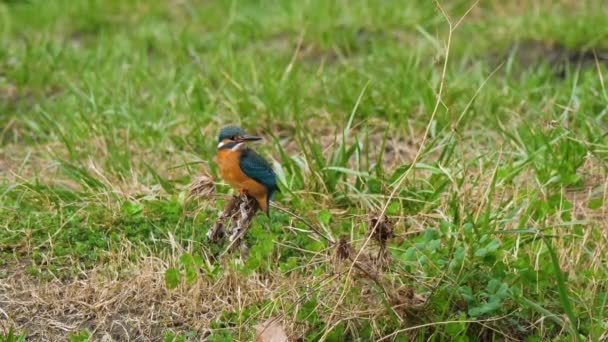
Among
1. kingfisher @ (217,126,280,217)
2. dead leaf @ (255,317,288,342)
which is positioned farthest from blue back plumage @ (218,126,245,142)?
dead leaf @ (255,317,288,342)

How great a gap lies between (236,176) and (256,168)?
3.4 inches

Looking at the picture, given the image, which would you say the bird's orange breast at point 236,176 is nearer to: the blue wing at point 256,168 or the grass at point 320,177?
the blue wing at point 256,168

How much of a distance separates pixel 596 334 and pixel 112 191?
7.31 ft

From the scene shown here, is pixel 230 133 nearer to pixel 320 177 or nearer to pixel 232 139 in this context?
pixel 232 139

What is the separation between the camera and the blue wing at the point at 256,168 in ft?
14.1

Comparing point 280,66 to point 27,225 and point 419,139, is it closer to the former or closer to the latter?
point 419,139

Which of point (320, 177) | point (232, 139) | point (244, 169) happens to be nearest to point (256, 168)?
point (244, 169)

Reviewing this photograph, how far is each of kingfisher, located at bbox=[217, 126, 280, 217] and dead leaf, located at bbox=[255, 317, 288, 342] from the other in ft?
2.02

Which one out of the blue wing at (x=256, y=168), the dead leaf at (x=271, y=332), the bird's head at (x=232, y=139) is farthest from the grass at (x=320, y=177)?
the bird's head at (x=232, y=139)

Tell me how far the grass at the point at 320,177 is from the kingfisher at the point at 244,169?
0.43 ft

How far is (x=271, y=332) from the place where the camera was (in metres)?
3.91

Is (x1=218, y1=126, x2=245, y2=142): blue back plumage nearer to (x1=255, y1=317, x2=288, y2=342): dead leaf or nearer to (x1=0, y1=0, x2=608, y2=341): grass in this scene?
(x1=0, y1=0, x2=608, y2=341): grass

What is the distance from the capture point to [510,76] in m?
6.46

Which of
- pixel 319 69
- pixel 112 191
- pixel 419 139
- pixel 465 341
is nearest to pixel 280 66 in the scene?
pixel 319 69
